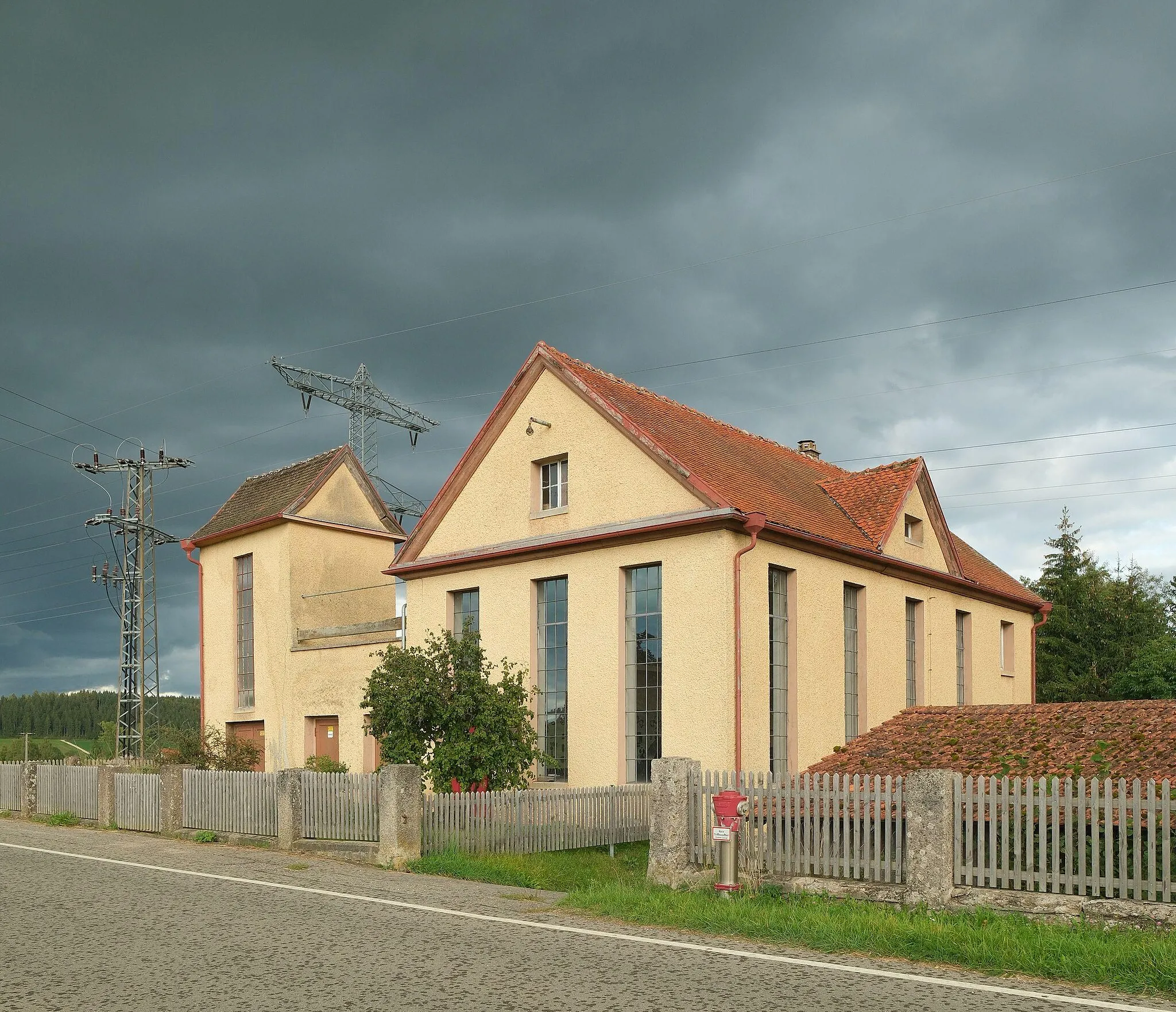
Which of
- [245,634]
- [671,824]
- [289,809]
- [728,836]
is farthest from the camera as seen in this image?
[245,634]

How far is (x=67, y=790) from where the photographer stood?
961 inches

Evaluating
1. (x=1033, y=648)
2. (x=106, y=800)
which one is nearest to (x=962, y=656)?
(x=1033, y=648)

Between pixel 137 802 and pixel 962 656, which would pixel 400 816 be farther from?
pixel 962 656

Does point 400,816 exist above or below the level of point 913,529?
below

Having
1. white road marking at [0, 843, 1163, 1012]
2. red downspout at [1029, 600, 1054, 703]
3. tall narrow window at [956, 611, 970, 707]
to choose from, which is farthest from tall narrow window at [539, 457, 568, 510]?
red downspout at [1029, 600, 1054, 703]

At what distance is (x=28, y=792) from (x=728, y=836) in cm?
1951

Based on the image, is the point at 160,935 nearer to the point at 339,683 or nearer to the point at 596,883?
the point at 596,883

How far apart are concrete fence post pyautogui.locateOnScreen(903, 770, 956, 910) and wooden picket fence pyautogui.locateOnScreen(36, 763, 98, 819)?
17.9 m

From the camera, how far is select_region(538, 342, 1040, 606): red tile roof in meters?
20.1

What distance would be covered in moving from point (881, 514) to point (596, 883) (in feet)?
39.6

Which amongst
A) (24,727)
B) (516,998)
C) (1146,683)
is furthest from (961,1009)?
(24,727)

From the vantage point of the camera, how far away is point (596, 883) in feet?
44.8

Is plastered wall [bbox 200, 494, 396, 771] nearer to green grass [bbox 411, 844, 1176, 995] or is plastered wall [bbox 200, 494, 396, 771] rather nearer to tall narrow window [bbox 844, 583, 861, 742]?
tall narrow window [bbox 844, 583, 861, 742]

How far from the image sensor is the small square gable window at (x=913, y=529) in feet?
78.8
